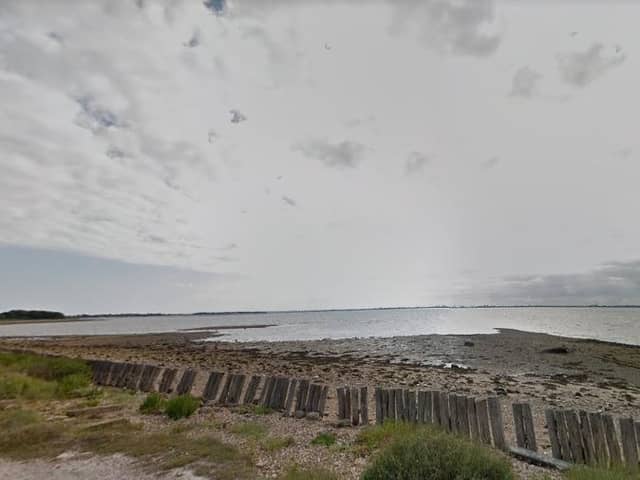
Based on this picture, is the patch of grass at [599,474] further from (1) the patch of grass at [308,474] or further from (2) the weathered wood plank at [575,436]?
(1) the patch of grass at [308,474]

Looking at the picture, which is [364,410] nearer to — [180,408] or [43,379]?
[180,408]

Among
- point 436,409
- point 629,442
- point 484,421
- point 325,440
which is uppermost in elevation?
point 436,409

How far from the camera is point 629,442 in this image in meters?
6.36

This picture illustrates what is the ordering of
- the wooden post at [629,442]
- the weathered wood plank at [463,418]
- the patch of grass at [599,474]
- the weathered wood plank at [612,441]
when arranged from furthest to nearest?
the weathered wood plank at [463,418] → the weathered wood plank at [612,441] → the wooden post at [629,442] → the patch of grass at [599,474]

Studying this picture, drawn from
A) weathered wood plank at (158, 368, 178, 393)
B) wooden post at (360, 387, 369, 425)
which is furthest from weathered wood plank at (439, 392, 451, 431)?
weathered wood plank at (158, 368, 178, 393)

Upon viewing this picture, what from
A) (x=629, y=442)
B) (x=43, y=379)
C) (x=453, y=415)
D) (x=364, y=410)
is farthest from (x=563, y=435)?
(x=43, y=379)

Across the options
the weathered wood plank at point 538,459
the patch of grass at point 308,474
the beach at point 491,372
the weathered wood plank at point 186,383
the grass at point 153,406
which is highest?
the weathered wood plank at point 186,383

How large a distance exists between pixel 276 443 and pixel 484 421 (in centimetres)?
436

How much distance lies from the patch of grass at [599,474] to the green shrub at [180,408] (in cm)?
885

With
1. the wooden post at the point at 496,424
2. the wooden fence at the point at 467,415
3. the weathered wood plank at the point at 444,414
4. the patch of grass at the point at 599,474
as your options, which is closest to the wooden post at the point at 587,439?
the wooden fence at the point at 467,415

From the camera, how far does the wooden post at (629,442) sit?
6.28 meters

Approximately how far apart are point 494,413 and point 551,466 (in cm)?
122

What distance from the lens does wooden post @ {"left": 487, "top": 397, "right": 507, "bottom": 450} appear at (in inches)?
286

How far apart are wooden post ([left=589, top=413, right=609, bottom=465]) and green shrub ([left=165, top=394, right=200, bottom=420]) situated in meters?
9.41
